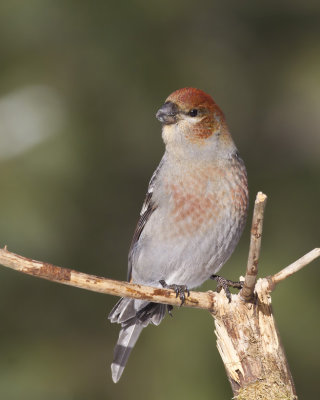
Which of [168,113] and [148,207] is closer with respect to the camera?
[168,113]

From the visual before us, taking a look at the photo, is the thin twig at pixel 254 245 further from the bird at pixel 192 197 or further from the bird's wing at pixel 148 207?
the bird's wing at pixel 148 207

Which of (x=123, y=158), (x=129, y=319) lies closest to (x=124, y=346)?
(x=129, y=319)

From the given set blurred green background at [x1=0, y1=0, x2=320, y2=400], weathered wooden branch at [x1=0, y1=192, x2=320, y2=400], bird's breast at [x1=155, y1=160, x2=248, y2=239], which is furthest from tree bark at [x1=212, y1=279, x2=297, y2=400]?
blurred green background at [x1=0, y1=0, x2=320, y2=400]

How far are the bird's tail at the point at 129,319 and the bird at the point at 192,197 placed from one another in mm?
18

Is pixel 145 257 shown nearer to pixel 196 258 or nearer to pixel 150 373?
pixel 196 258

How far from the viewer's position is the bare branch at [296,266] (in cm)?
362

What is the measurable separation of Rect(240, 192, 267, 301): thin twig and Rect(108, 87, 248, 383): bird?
0.63 m

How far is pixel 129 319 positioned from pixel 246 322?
1245mm

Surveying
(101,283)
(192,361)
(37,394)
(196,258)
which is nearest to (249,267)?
(101,283)

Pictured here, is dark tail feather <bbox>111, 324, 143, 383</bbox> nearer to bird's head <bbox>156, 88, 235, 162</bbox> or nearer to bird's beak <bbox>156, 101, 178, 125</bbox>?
bird's head <bbox>156, 88, 235, 162</bbox>

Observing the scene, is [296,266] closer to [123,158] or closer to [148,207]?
[148,207]

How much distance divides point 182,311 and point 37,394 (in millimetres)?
1450

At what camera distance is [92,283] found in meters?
3.69

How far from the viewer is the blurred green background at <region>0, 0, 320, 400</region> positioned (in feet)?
22.2
